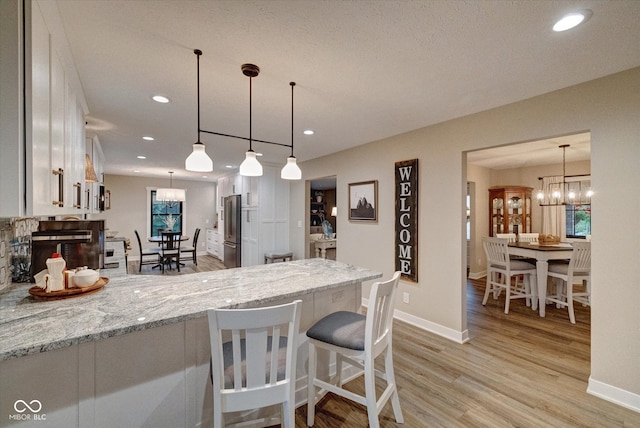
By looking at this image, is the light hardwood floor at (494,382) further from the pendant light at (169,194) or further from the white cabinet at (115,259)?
the pendant light at (169,194)

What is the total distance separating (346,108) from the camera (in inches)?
105

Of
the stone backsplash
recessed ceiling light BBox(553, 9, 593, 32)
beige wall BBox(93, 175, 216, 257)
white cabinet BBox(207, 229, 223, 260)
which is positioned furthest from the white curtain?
beige wall BBox(93, 175, 216, 257)

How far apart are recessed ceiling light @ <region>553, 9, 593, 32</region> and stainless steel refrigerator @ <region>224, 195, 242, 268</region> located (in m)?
5.67

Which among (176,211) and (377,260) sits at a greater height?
(176,211)

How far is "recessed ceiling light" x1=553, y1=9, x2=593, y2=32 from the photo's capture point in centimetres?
139

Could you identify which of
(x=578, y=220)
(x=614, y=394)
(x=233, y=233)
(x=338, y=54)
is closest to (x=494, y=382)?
(x=614, y=394)

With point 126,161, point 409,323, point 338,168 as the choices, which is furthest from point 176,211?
point 409,323

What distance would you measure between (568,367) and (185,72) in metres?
4.09

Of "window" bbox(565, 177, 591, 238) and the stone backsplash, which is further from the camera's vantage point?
"window" bbox(565, 177, 591, 238)

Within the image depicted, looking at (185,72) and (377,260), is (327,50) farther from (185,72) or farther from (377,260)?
(377,260)

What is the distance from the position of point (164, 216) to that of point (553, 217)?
9.86 meters

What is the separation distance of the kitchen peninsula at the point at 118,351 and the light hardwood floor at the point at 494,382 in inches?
36.3

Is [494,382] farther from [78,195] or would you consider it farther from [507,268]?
[78,195]

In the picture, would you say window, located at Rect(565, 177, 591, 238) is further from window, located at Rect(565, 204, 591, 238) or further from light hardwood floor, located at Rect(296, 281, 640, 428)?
light hardwood floor, located at Rect(296, 281, 640, 428)
